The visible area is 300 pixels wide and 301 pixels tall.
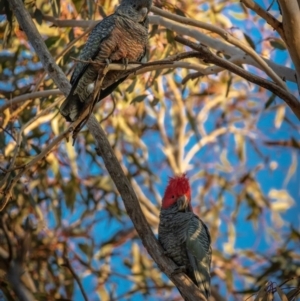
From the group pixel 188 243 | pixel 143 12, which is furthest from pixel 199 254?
pixel 143 12

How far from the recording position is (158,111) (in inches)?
216

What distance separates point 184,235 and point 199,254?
0.38ft

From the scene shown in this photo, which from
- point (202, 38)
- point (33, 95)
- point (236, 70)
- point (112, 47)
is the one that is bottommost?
point (236, 70)

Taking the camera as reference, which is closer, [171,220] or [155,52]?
[171,220]

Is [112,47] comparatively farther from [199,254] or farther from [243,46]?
[199,254]

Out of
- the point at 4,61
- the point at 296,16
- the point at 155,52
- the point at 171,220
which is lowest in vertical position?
the point at 171,220

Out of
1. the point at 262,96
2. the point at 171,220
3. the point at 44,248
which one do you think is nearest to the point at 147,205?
the point at 44,248

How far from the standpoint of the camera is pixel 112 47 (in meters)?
2.83

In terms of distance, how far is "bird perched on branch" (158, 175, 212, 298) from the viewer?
3.10 metres

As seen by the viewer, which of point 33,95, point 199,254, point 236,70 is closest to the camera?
point 236,70

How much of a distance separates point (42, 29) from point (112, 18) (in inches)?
66.5

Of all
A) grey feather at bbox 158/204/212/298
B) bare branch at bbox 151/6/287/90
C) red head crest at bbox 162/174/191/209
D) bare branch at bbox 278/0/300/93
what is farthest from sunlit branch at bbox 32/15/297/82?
grey feather at bbox 158/204/212/298

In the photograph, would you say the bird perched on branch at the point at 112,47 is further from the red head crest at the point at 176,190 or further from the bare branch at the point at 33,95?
the red head crest at the point at 176,190

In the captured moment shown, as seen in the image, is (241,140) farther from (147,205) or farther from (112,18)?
(112,18)
